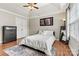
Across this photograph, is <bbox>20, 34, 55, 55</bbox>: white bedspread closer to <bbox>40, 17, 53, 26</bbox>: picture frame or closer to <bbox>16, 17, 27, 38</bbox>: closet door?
<bbox>16, 17, 27, 38</bbox>: closet door

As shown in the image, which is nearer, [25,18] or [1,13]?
[1,13]

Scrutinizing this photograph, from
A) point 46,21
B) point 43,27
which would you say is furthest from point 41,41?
point 46,21

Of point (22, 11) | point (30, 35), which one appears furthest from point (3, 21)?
point (30, 35)

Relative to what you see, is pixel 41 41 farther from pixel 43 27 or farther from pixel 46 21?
pixel 46 21

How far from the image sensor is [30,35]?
1409 mm

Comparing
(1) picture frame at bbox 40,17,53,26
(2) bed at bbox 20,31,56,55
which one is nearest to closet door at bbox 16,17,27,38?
(2) bed at bbox 20,31,56,55

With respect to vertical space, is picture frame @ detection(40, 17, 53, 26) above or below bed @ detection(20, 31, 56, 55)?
above

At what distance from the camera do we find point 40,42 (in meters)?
1.55

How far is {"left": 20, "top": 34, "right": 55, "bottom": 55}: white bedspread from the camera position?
1.44 meters

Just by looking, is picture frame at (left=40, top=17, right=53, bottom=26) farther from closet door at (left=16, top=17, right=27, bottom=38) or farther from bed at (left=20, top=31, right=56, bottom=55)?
closet door at (left=16, top=17, right=27, bottom=38)

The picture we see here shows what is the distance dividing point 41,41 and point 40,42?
0.11ft

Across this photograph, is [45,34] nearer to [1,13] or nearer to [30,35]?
[30,35]

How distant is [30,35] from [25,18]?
319 mm

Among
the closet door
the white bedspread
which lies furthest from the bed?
the closet door
